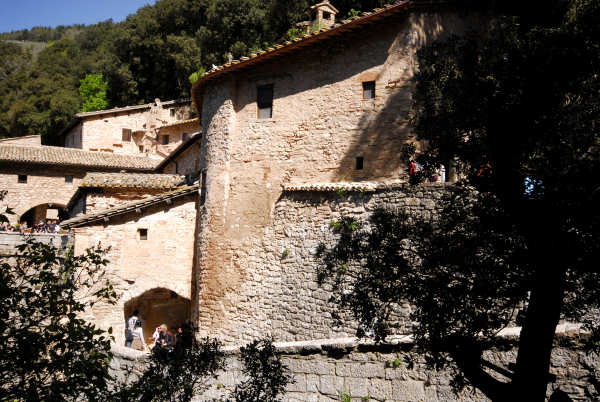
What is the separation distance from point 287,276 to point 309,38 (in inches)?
289

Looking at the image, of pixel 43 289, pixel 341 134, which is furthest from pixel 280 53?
pixel 43 289

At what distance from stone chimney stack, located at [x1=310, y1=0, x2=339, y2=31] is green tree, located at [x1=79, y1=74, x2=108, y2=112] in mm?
32512

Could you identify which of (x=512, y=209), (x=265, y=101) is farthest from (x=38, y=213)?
(x=512, y=209)

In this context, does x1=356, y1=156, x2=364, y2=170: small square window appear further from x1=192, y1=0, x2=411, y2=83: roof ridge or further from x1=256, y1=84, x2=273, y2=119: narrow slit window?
x1=192, y1=0, x2=411, y2=83: roof ridge

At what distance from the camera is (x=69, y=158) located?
30234 millimetres

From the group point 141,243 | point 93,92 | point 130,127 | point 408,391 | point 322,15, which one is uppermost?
point 93,92

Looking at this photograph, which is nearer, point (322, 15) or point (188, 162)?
point (322, 15)

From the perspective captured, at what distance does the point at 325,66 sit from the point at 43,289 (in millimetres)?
11689

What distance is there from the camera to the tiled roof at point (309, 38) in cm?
1367

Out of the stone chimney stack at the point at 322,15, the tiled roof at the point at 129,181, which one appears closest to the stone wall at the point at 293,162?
the tiled roof at the point at 129,181

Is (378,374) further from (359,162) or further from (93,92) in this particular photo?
(93,92)

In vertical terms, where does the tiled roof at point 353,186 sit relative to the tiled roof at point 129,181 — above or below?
below

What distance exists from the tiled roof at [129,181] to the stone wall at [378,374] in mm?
12712

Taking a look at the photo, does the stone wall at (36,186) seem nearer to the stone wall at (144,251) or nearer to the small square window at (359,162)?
the stone wall at (144,251)
